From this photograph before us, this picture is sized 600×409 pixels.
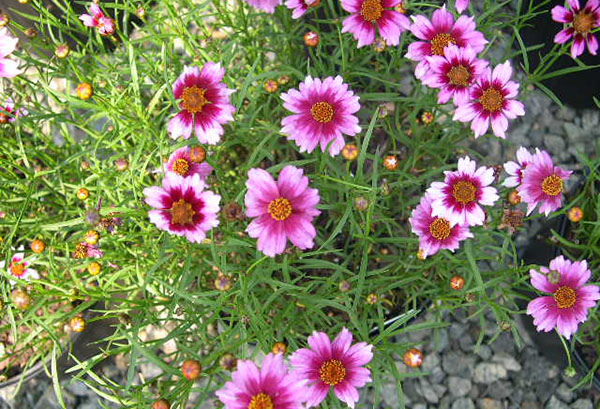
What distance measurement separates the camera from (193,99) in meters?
1.13

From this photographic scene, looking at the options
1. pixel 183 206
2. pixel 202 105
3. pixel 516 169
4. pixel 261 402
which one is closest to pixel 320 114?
pixel 202 105

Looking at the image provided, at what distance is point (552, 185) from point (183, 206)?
946mm

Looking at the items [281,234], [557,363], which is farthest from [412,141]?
[557,363]

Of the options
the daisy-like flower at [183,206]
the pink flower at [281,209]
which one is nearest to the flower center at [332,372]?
the pink flower at [281,209]

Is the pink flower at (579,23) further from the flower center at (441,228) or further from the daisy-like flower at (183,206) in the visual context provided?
the daisy-like flower at (183,206)

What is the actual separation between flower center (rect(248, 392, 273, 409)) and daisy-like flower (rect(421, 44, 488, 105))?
855mm

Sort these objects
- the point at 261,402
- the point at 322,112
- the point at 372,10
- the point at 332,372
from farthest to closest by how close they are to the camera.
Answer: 1. the point at 372,10
2. the point at 322,112
3. the point at 332,372
4. the point at 261,402

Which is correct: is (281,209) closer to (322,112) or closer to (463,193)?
(322,112)

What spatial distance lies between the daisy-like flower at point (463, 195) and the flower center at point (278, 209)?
0.40 metres

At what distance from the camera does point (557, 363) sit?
1.87m

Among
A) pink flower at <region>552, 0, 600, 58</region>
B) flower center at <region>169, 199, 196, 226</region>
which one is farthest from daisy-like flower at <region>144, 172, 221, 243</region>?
pink flower at <region>552, 0, 600, 58</region>

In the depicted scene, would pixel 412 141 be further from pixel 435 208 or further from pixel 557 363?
pixel 557 363

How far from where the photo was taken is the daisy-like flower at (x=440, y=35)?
1.29 meters

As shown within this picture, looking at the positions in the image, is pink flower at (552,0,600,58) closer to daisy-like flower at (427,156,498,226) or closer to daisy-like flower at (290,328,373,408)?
daisy-like flower at (427,156,498,226)
